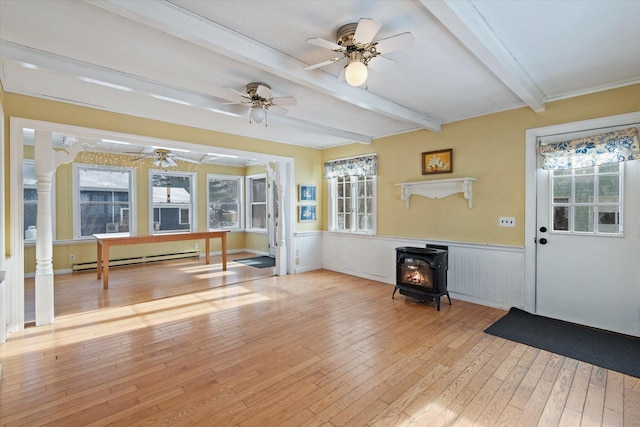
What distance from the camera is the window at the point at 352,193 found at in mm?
5184

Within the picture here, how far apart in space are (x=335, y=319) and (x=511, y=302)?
7.00 feet

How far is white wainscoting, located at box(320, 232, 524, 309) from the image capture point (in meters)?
3.65

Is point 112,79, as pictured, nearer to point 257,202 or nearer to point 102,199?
point 102,199

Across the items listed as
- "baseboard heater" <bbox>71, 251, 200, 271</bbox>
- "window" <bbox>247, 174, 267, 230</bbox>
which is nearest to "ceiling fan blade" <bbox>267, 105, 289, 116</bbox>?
"window" <bbox>247, 174, 267, 230</bbox>

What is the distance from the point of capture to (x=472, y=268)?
398 cm

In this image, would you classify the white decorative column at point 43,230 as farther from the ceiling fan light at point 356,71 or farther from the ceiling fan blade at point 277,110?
the ceiling fan light at point 356,71

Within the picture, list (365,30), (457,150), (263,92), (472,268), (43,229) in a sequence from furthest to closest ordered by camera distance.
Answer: (457,150) < (472,268) < (43,229) < (263,92) < (365,30)

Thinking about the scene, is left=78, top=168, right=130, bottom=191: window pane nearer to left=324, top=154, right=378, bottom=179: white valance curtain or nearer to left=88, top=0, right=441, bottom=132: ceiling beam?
left=324, top=154, right=378, bottom=179: white valance curtain

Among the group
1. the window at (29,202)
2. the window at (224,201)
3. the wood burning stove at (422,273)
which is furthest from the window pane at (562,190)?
the window at (29,202)

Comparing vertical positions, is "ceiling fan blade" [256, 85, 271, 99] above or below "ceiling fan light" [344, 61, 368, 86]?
above

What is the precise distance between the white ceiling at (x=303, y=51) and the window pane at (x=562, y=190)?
0.82 metres

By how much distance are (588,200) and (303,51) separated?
3.23 meters

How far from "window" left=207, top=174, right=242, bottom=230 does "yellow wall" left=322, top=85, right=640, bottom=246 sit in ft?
15.0

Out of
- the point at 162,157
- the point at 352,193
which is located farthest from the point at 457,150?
the point at 162,157
